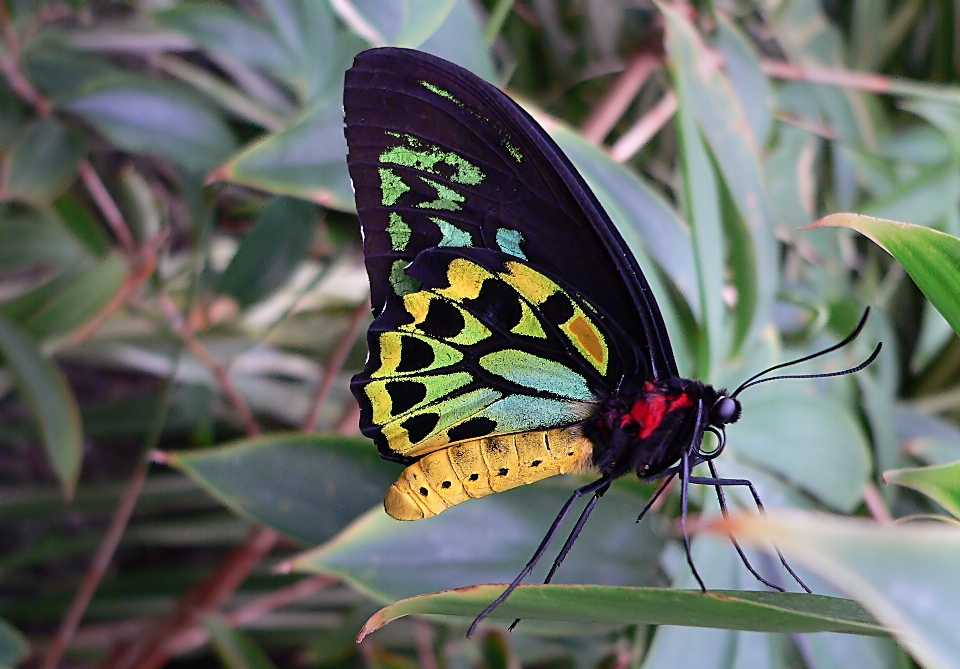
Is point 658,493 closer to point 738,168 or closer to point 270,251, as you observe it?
point 738,168

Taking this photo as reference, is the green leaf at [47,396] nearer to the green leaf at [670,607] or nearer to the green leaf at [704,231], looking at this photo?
the green leaf at [670,607]

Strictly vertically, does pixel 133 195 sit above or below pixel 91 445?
above

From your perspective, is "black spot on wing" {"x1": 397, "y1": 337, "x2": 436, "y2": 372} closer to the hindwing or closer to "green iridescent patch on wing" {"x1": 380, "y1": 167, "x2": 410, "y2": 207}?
the hindwing

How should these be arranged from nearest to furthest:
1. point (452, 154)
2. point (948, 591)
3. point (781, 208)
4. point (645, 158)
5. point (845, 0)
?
point (948, 591) < point (452, 154) < point (781, 208) < point (645, 158) < point (845, 0)

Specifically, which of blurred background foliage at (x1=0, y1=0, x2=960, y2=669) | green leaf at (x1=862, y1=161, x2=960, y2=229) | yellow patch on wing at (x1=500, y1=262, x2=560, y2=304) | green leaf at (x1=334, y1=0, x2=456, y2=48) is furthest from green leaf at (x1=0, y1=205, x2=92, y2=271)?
green leaf at (x1=862, y1=161, x2=960, y2=229)

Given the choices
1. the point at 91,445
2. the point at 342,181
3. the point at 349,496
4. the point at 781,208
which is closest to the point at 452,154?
the point at 342,181

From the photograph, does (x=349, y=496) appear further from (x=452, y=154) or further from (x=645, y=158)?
(x=645, y=158)
